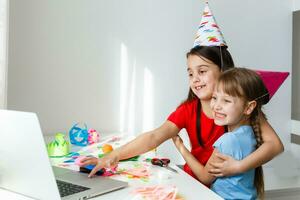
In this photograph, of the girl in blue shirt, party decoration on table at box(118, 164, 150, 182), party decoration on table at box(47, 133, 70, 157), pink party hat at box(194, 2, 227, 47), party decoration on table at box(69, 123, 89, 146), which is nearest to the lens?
party decoration on table at box(118, 164, 150, 182)

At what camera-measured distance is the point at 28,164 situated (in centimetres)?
73

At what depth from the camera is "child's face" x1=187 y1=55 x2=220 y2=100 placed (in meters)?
1.35

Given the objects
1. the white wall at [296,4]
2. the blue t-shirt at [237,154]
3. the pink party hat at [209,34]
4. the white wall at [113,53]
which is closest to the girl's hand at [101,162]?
the blue t-shirt at [237,154]

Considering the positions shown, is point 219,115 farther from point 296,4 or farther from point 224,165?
point 296,4

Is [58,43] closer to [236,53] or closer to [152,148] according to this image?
[152,148]

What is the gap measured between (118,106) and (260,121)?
2.99ft

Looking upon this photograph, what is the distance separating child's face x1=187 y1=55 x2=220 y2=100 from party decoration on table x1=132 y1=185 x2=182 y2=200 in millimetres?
528

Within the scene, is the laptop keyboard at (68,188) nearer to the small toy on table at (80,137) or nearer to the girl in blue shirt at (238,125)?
the girl in blue shirt at (238,125)

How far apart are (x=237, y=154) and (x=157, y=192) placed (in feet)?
1.20

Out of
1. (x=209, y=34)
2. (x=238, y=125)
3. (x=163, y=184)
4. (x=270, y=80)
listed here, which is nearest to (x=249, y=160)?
(x=238, y=125)

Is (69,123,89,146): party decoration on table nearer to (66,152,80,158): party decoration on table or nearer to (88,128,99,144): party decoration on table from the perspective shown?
(88,128,99,144): party decoration on table

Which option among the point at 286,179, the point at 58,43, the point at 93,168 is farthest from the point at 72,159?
the point at 286,179

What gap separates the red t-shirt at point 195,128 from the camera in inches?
53.6

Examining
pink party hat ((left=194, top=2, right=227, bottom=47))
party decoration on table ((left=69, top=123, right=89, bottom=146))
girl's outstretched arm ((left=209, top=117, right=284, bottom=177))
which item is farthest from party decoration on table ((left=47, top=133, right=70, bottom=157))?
pink party hat ((left=194, top=2, right=227, bottom=47))
